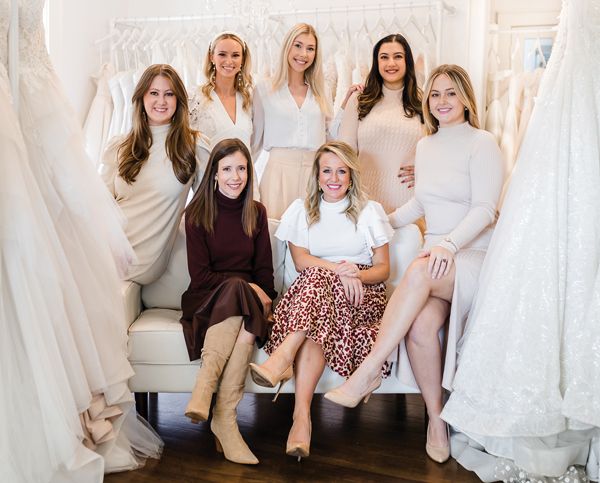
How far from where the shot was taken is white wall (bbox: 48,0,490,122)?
4.14 m

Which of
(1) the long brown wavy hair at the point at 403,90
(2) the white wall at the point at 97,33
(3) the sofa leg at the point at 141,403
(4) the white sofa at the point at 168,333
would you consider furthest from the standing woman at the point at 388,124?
(3) the sofa leg at the point at 141,403

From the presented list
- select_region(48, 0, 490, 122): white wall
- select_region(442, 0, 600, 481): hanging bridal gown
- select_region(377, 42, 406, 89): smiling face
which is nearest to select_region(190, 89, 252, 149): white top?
select_region(377, 42, 406, 89): smiling face

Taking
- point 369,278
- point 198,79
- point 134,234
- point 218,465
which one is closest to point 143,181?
point 134,234

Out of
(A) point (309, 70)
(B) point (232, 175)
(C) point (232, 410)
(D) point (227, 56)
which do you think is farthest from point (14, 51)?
(A) point (309, 70)

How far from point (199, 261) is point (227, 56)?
1.03 m

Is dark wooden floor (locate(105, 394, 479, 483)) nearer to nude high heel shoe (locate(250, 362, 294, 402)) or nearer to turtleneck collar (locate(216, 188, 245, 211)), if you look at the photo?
nude high heel shoe (locate(250, 362, 294, 402))

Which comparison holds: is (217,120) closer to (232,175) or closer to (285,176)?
(285,176)

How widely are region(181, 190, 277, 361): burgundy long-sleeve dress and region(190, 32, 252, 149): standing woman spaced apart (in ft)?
1.91

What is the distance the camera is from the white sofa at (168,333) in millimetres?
2719

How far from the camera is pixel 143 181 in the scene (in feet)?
10.1

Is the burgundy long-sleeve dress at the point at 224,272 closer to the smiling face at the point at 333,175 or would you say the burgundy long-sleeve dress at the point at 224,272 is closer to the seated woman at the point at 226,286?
the seated woman at the point at 226,286

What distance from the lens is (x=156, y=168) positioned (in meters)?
3.08

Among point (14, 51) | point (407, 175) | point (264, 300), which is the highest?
point (14, 51)

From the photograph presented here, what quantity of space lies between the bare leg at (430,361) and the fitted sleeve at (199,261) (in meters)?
0.73
